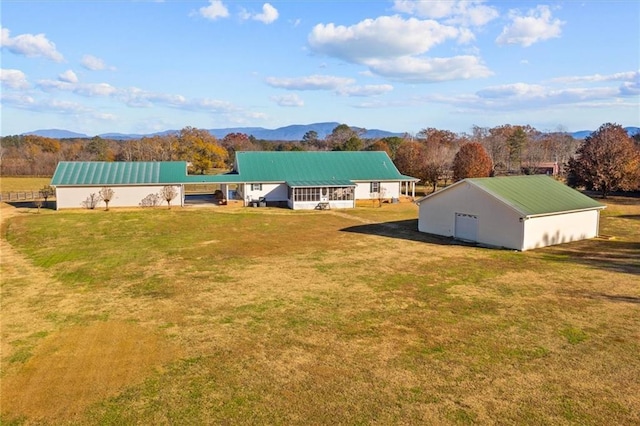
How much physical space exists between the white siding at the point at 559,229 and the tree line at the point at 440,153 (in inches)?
873

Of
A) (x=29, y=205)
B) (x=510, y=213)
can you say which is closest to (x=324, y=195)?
(x=510, y=213)

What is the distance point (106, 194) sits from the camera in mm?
38969

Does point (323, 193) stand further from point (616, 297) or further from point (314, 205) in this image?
point (616, 297)

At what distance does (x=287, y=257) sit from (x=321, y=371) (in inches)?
474

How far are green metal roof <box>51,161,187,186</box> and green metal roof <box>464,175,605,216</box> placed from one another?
2721 centimetres

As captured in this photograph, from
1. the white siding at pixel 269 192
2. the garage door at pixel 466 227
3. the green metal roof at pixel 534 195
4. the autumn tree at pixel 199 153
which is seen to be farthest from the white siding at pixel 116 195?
the autumn tree at pixel 199 153

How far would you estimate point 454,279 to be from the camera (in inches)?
728

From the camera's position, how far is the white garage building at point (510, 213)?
24469mm

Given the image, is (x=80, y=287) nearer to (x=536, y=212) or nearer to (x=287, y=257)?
(x=287, y=257)

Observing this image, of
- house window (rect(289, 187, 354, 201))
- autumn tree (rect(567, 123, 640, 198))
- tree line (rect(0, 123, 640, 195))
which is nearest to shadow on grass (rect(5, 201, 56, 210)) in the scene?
house window (rect(289, 187, 354, 201))

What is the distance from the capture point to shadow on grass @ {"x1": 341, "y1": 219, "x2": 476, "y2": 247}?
1060 inches

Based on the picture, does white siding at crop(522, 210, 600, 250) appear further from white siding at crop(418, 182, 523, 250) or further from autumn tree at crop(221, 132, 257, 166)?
autumn tree at crop(221, 132, 257, 166)

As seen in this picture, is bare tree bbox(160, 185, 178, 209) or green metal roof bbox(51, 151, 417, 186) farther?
bare tree bbox(160, 185, 178, 209)

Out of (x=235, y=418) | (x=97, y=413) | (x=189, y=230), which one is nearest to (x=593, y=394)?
(x=235, y=418)
